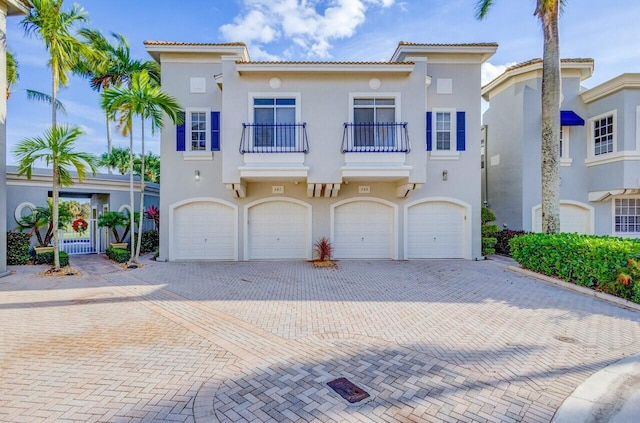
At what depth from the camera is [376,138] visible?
11711 millimetres

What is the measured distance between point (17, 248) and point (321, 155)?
11781 millimetres

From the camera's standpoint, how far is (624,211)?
557 inches

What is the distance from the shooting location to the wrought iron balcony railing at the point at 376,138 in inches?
449

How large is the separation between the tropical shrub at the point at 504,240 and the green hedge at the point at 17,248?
19.3 m

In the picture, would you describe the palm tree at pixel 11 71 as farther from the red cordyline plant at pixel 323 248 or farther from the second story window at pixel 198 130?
the red cordyline plant at pixel 323 248

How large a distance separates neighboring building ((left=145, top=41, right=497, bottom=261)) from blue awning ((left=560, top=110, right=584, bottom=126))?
4353 millimetres

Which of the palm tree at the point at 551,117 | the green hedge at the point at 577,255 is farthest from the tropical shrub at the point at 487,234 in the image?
the palm tree at the point at 551,117

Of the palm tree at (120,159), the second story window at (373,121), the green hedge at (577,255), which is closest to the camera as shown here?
the green hedge at (577,255)

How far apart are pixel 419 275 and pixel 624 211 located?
11.6 metres

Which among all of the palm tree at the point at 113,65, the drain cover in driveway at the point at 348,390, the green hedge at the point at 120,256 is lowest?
the drain cover in driveway at the point at 348,390

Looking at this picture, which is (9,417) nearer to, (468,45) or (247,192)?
(247,192)

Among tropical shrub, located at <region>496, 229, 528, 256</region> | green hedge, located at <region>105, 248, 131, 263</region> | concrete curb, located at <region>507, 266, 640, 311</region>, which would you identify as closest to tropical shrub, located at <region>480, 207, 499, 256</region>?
tropical shrub, located at <region>496, 229, 528, 256</region>

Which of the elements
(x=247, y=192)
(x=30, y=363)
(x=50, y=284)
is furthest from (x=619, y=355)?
(x=50, y=284)

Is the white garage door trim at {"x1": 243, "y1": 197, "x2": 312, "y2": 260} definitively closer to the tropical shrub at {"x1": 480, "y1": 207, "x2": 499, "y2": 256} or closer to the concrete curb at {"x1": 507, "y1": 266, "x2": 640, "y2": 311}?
the concrete curb at {"x1": 507, "y1": 266, "x2": 640, "y2": 311}
